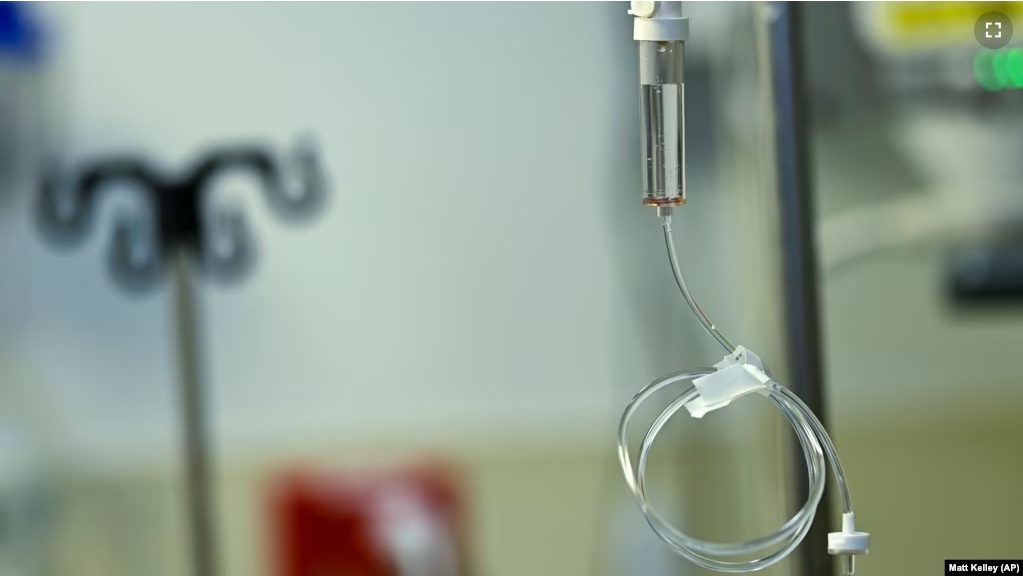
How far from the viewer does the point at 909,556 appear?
A: 0.59 meters

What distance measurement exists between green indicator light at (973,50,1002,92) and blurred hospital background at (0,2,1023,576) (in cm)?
2

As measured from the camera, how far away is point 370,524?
4.24ft

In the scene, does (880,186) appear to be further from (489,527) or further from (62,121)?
(62,121)

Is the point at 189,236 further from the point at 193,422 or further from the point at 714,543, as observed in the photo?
the point at 714,543

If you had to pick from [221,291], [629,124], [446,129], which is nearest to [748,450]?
[629,124]

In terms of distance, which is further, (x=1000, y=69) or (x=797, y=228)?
(x=1000, y=69)

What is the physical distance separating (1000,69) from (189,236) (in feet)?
3.22

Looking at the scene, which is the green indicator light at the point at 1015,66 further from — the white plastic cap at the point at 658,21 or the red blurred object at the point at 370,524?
the red blurred object at the point at 370,524

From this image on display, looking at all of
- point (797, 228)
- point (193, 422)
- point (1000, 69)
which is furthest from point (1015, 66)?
point (193, 422)

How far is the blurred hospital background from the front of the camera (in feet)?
4.59

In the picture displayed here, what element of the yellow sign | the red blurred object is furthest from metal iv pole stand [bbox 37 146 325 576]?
the yellow sign

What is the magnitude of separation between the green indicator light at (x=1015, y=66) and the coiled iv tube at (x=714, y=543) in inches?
25.3

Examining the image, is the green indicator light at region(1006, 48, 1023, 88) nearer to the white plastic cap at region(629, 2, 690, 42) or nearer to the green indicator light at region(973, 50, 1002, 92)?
the green indicator light at region(973, 50, 1002, 92)

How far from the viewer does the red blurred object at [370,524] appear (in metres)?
1.28
